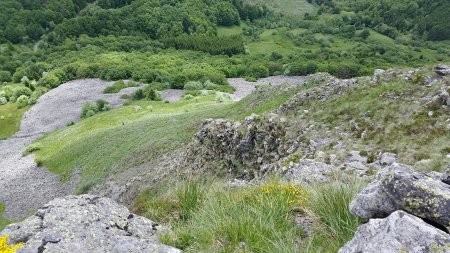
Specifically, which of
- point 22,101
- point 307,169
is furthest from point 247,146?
point 22,101

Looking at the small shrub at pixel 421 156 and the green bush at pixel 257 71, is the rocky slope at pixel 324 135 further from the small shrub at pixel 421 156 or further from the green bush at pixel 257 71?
the green bush at pixel 257 71

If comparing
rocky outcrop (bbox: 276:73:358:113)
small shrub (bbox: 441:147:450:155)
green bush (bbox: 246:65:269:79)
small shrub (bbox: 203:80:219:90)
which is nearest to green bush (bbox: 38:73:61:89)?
small shrub (bbox: 203:80:219:90)

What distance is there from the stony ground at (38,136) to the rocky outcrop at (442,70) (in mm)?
39097

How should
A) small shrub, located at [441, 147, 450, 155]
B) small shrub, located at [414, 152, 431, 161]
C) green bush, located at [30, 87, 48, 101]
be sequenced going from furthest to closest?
green bush, located at [30, 87, 48, 101] → small shrub, located at [414, 152, 431, 161] → small shrub, located at [441, 147, 450, 155]

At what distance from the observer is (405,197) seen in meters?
6.74

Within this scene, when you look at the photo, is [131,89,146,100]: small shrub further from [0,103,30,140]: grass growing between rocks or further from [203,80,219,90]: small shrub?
[0,103,30,140]: grass growing between rocks

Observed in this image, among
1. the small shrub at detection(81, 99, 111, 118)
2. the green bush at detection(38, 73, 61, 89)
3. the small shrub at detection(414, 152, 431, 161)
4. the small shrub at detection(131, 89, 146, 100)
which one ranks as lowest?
the green bush at detection(38, 73, 61, 89)

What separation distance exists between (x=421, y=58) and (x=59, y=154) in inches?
7035

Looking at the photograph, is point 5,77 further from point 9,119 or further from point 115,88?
point 115,88

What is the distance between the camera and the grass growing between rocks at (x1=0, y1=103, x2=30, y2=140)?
93156mm

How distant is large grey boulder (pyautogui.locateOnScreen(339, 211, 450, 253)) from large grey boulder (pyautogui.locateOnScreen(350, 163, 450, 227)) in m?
0.50

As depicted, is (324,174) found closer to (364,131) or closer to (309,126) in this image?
(364,131)

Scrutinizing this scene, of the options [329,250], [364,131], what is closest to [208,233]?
[329,250]

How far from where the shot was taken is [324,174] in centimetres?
1471
